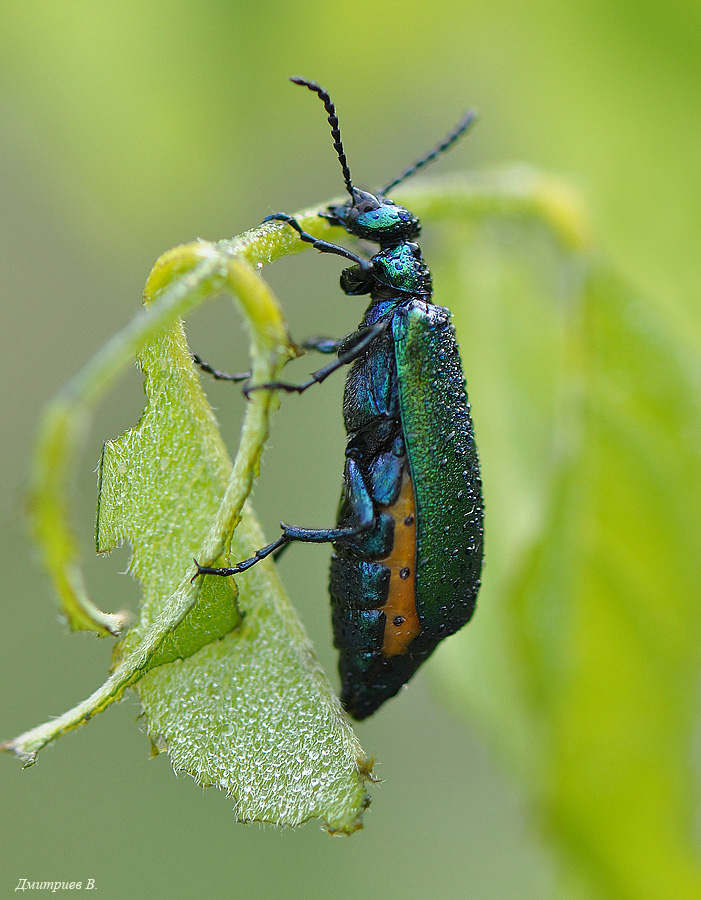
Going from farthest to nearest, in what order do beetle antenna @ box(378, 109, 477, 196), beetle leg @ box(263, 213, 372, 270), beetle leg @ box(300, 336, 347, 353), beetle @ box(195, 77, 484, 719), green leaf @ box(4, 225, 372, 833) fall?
beetle antenna @ box(378, 109, 477, 196)
beetle leg @ box(300, 336, 347, 353)
beetle @ box(195, 77, 484, 719)
beetle leg @ box(263, 213, 372, 270)
green leaf @ box(4, 225, 372, 833)

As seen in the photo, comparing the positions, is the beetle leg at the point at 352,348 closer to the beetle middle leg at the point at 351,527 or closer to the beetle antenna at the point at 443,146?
the beetle middle leg at the point at 351,527

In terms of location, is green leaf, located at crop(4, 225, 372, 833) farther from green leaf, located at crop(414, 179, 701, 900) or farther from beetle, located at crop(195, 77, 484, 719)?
green leaf, located at crop(414, 179, 701, 900)

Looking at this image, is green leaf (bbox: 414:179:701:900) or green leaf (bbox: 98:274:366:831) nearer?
green leaf (bbox: 98:274:366:831)

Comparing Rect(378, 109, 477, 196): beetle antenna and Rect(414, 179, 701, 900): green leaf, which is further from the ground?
Rect(378, 109, 477, 196): beetle antenna

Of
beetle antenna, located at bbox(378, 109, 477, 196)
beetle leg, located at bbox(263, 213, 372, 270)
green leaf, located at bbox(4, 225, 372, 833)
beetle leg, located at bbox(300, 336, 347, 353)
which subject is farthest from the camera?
beetle antenna, located at bbox(378, 109, 477, 196)

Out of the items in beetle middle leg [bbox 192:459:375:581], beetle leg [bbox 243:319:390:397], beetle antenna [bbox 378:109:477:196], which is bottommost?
beetle middle leg [bbox 192:459:375:581]

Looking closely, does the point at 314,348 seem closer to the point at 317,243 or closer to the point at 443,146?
the point at 317,243

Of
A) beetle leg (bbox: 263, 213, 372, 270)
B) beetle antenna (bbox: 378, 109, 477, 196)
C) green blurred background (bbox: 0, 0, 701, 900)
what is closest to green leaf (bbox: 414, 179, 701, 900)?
green blurred background (bbox: 0, 0, 701, 900)
